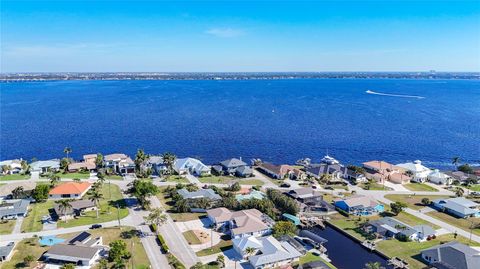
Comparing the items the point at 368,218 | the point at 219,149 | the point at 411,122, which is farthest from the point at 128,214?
the point at 411,122

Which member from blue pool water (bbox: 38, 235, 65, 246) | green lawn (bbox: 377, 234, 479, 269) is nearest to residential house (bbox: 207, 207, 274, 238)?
green lawn (bbox: 377, 234, 479, 269)

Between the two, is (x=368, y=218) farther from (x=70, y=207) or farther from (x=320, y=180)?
(x=70, y=207)

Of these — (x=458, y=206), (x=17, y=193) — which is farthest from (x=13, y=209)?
(x=458, y=206)

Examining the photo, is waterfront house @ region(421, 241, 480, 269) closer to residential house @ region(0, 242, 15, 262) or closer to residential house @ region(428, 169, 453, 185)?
residential house @ region(428, 169, 453, 185)

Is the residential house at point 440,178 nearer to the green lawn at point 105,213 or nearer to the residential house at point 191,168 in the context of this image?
the residential house at point 191,168

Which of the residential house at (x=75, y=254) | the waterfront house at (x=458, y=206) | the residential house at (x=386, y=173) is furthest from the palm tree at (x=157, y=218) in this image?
the residential house at (x=386, y=173)

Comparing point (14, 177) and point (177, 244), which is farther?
point (14, 177)

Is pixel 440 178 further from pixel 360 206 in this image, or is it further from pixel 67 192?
pixel 67 192
